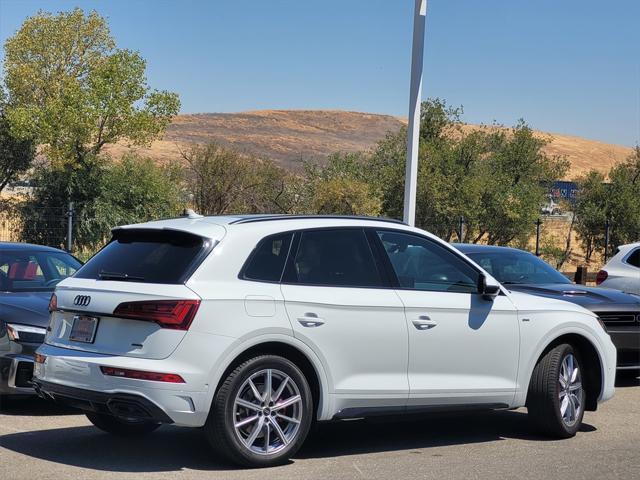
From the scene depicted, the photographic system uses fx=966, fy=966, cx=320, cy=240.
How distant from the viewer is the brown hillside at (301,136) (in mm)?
104812

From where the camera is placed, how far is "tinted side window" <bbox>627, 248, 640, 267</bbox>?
14055 millimetres

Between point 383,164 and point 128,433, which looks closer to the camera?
point 128,433

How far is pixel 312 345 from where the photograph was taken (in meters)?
6.68

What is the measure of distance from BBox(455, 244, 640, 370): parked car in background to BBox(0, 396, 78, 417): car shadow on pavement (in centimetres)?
489

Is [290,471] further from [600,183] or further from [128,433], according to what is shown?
[600,183]

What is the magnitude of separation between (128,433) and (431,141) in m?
29.8

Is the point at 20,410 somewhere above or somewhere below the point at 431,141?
below

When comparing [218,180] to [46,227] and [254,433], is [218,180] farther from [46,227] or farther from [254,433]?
[254,433]

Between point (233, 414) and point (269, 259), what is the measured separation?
44.0 inches

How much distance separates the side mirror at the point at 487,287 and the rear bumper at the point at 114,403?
8.96 feet

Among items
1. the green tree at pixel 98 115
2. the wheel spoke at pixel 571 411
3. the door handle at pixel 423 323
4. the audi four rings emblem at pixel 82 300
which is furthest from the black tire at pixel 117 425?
the green tree at pixel 98 115

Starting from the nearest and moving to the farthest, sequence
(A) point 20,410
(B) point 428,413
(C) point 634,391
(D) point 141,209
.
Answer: (B) point 428,413 < (A) point 20,410 < (C) point 634,391 < (D) point 141,209

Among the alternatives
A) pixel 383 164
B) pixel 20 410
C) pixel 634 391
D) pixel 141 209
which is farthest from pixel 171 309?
pixel 383 164

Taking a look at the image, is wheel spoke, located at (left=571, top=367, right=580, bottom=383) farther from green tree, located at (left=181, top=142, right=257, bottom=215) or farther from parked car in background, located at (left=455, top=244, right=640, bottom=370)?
green tree, located at (left=181, top=142, right=257, bottom=215)
